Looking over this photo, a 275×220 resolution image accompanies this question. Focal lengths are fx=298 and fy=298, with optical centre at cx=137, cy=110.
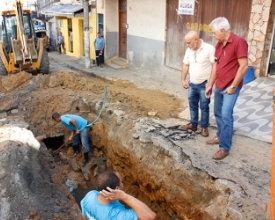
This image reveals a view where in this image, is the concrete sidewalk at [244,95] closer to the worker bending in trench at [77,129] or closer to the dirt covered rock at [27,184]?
the worker bending in trench at [77,129]

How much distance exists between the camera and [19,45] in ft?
36.0

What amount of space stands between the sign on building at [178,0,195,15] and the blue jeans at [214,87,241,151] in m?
6.00

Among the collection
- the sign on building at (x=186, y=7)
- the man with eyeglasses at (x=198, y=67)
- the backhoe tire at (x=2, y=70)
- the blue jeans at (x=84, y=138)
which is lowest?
the blue jeans at (x=84, y=138)

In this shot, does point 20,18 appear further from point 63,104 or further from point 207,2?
point 207,2

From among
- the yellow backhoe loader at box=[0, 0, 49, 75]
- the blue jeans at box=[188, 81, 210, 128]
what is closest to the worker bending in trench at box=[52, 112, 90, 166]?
the blue jeans at box=[188, 81, 210, 128]

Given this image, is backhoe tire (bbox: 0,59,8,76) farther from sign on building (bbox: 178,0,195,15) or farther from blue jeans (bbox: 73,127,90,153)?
sign on building (bbox: 178,0,195,15)

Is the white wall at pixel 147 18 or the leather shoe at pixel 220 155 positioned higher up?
the white wall at pixel 147 18

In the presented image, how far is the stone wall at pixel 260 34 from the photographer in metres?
7.30

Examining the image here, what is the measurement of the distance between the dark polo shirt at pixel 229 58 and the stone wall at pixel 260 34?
3632 mm

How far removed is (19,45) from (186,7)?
20.2 ft

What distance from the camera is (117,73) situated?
40.8 ft

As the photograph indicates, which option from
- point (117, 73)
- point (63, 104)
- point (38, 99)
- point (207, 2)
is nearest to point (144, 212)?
point (63, 104)

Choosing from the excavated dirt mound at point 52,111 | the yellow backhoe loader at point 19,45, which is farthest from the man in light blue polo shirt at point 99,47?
the excavated dirt mound at point 52,111

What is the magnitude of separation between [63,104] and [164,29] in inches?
196
